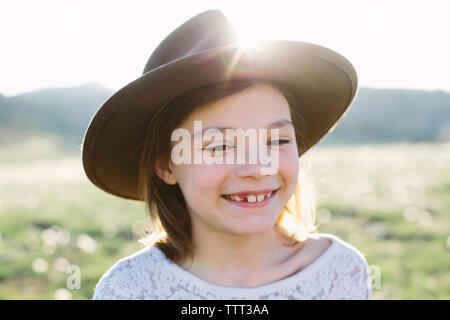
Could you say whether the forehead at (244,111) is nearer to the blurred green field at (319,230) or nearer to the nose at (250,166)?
the nose at (250,166)

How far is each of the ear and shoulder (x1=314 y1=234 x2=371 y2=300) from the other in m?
0.99

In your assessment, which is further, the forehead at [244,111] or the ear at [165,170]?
the ear at [165,170]

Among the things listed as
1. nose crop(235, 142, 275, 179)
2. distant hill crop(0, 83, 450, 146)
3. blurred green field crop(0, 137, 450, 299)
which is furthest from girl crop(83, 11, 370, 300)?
distant hill crop(0, 83, 450, 146)

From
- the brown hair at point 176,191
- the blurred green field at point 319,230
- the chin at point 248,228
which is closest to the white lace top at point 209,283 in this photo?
the brown hair at point 176,191

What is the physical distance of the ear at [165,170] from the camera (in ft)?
9.04

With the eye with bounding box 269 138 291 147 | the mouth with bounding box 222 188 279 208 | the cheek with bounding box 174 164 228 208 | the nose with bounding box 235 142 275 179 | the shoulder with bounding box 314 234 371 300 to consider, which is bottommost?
the shoulder with bounding box 314 234 371 300

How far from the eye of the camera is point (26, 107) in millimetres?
55438

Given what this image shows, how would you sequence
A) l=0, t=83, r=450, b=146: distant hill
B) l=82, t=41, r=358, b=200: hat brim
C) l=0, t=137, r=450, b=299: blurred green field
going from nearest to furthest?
l=82, t=41, r=358, b=200: hat brim → l=0, t=137, r=450, b=299: blurred green field → l=0, t=83, r=450, b=146: distant hill

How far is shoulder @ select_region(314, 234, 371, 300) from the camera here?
2.71 m

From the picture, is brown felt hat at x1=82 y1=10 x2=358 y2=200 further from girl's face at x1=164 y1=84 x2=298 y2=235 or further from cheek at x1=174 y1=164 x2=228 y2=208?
cheek at x1=174 y1=164 x2=228 y2=208

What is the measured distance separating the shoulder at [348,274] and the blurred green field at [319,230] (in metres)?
0.74

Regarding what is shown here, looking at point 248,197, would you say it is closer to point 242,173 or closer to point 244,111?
point 242,173
